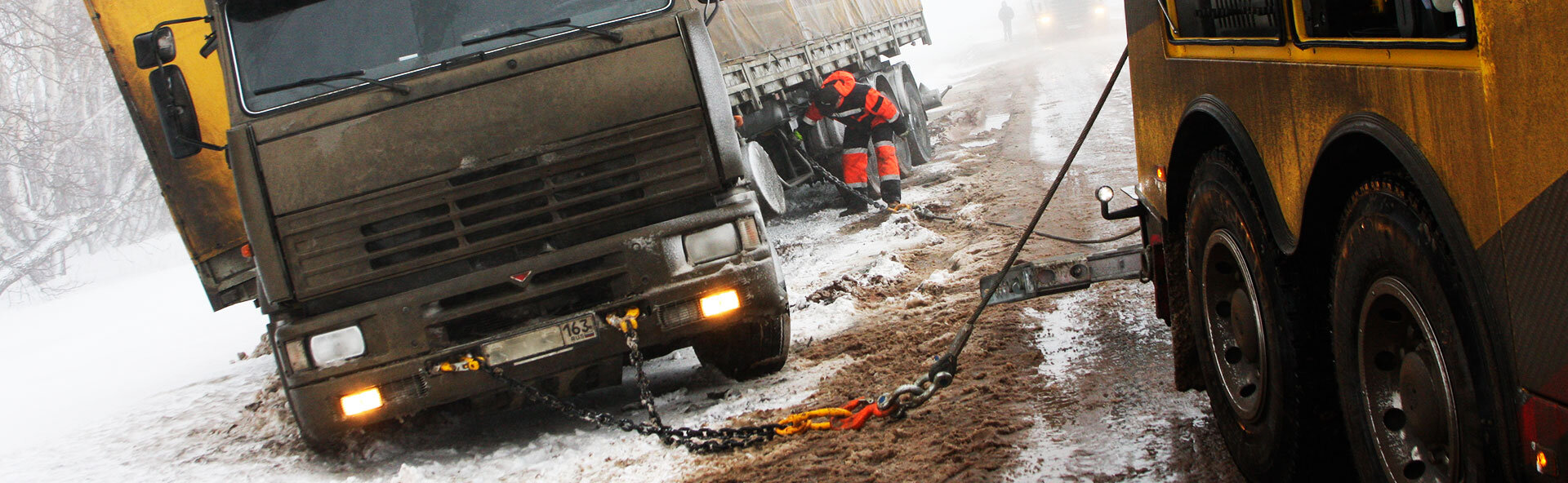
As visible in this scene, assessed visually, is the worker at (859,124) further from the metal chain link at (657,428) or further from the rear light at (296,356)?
the rear light at (296,356)

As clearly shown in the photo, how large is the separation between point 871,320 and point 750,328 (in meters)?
1.32

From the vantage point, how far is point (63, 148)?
2419 centimetres

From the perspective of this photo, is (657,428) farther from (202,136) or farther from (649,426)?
(202,136)

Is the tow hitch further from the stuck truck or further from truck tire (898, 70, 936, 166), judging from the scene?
truck tire (898, 70, 936, 166)

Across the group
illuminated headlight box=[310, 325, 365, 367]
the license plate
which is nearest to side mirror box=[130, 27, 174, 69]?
illuminated headlight box=[310, 325, 365, 367]

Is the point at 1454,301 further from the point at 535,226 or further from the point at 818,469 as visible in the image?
the point at 535,226

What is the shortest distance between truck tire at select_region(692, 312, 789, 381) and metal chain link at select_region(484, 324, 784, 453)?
408mm

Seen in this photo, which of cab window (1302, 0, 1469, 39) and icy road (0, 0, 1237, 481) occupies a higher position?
cab window (1302, 0, 1469, 39)

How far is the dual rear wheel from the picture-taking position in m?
1.81

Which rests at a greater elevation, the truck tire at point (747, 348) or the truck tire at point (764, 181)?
the truck tire at point (764, 181)

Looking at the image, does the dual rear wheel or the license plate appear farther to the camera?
the license plate

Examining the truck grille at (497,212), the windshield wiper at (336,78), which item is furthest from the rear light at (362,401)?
the windshield wiper at (336,78)

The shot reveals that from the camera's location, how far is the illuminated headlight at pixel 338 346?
4777 millimetres

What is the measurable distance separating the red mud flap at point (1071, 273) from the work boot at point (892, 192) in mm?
6110
